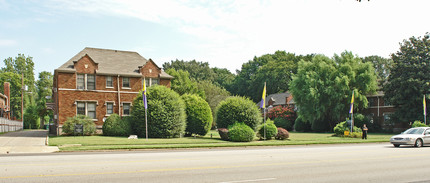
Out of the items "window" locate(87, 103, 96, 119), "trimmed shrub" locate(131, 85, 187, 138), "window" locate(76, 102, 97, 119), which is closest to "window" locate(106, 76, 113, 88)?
"window" locate(76, 102, 97, 119)

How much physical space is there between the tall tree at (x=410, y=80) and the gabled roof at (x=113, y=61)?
32245mm

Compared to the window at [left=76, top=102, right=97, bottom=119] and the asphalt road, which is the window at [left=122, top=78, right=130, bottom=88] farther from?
the asphalt road

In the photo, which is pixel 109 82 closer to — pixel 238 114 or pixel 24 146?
pixel 238 114

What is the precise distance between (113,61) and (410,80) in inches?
1486

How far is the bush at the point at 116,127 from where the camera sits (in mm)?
35094

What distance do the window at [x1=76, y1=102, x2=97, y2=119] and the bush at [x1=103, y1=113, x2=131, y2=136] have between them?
3.80 metres

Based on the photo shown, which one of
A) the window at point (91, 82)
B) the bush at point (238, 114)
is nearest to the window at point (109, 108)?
the window at point (91, 82)

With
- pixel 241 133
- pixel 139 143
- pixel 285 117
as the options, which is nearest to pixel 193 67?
pixel 285 117

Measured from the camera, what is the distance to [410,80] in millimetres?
49281

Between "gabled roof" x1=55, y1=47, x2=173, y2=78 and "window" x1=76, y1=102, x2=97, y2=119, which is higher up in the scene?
"gabled roof" x1=55, y1=47, x2=173, y2=78

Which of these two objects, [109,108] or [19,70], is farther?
[19,70]

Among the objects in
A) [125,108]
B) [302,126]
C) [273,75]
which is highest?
[273,75]

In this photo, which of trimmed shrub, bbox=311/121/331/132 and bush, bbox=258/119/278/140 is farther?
trimmed shrub, bbox=311/121/331/132

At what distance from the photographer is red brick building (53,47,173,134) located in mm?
37906
